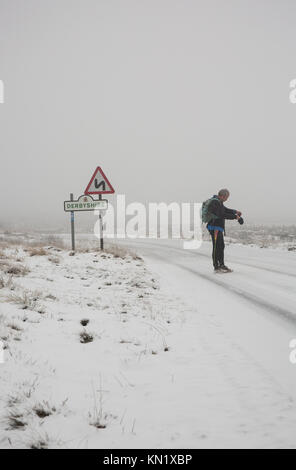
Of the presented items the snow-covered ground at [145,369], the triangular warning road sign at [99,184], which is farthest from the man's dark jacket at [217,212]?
the triangular warning road sign at [99,184]

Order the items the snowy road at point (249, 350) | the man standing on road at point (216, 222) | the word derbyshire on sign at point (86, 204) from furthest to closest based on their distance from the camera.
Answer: the word derbyshire on sign at point (86, 204), the man standing on road at point (216, 222), the snowy road at point (249, 350)

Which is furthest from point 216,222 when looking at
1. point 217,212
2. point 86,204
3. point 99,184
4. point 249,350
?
point 86,204

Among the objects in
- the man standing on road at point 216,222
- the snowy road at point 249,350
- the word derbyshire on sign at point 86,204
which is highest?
the word derbyshire on sign at point 86,204

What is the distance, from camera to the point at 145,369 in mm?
2303

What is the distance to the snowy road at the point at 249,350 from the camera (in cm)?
168

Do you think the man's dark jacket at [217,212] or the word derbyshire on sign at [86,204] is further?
the word derbyshire on sign at [86,204]

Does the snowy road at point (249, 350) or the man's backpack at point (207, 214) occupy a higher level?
the man's backpack at point (207, 214)

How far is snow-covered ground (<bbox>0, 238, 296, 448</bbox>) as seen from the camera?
5.16ft

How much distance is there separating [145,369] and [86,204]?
8.56 meters

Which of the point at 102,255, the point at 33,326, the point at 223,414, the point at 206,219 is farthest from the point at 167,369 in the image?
the point at 102,255

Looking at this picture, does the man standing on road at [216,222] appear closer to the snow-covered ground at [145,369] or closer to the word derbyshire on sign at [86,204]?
the snow-covered ground at [145,369]

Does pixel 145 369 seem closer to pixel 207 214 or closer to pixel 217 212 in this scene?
pixel 207 214

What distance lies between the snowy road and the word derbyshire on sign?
5157 millimetres
